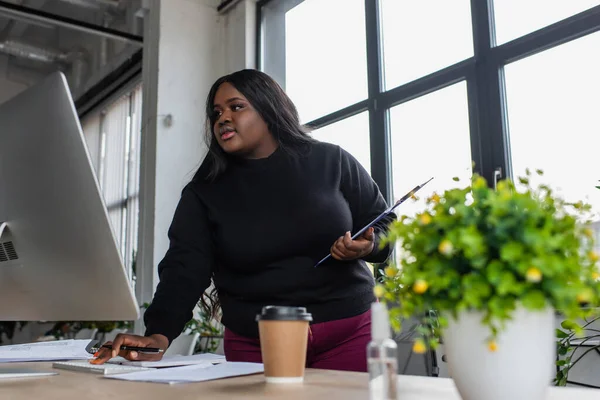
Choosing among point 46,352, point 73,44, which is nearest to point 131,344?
point 46,352

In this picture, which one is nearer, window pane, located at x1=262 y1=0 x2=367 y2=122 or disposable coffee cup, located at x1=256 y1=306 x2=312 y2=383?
disposable coffee cup, located at x1=256 y1=306 x2=312 y2=383

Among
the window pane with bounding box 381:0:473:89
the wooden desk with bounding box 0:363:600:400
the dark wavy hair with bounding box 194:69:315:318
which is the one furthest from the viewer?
the window pane with bounding box 381:0:473:89

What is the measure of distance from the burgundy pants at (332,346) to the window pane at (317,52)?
2.51m

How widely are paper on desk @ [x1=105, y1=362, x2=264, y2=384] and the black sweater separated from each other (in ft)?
0.93

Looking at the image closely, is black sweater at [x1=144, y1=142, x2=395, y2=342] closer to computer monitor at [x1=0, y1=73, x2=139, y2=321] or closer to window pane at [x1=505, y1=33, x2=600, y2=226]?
computer monitor at [x1=0, y1=73, x2=139, y2=321]

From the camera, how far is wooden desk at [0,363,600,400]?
32.8 inches

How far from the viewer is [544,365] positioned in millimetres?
610

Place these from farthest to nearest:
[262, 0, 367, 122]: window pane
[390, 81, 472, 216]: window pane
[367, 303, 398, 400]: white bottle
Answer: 1. [262, 0, 367, 122]: window pane
2. [390, 81, 472, 216]: window pane
3. [367, 303, 398, 400]: white bottle

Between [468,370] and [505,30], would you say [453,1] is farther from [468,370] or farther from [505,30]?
[468,370]

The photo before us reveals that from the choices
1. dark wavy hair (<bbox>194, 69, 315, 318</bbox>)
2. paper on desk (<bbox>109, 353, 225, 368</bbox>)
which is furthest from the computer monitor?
dark wavy hair (<bbox>194, 69, 315, 318</bbox>)

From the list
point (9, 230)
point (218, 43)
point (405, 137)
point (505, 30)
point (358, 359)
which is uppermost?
point (218, 43)


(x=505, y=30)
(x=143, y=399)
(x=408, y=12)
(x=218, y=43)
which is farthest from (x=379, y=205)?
(x=218, y=43)

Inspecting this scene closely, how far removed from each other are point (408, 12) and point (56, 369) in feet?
9.82

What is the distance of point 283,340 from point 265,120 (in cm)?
97
